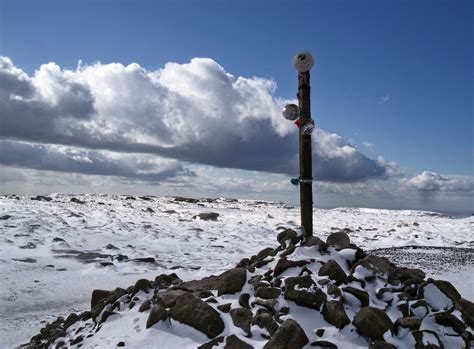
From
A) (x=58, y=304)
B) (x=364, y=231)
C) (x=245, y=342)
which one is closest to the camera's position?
(x=245, y=342)

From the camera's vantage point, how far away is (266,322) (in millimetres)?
4625

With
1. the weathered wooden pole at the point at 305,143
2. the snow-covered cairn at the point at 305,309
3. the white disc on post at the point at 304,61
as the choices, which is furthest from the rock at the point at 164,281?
the white disc on post at the point at 304,61

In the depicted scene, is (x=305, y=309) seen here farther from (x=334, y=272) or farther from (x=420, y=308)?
(x=420, y=308)

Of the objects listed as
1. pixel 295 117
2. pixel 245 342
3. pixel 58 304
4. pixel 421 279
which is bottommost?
pixel 58 304

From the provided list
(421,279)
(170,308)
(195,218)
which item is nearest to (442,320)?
(421,279)

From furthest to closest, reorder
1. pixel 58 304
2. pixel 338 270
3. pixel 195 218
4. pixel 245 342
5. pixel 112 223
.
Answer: pixel 195 218 < pixel 112 223 < pixel 58 304 < pixel 338 270 < pixel 245 342

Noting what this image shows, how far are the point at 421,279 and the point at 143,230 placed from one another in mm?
12820

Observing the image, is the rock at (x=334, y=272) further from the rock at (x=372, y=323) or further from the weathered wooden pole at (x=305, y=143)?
the weathered wooden pole at (x=305, y=143)

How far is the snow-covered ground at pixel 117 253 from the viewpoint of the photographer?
7.82m

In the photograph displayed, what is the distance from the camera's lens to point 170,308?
516 centimetres

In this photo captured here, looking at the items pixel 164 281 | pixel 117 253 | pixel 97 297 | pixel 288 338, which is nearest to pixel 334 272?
pixel 288 338

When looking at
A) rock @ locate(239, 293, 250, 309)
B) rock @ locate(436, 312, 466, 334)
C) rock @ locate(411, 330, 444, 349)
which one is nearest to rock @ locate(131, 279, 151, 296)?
rock @ locate(239, 293, 250, 309)

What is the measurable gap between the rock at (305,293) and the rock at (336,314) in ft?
0.44

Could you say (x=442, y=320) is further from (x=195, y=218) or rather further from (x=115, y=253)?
(x=195, y=218)
